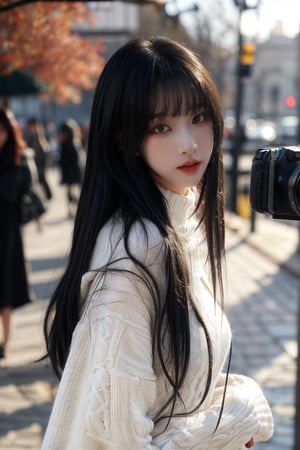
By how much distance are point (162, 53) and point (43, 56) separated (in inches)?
153

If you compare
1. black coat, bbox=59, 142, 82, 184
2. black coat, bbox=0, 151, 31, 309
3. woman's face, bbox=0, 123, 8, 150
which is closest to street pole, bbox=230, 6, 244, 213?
black coat, bbox=59, 142, 82, 184

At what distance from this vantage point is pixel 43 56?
17.1 ft

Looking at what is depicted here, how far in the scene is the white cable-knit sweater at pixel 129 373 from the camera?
1379 mm

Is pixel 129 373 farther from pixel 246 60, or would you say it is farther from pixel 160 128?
pixel 246 60

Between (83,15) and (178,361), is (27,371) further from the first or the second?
(178,361)

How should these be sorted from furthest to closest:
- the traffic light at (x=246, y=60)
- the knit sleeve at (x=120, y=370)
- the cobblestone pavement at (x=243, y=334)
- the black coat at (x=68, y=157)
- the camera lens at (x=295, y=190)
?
the traffic light at (x=246, y=60) < the black coat at (x=68, y=157) < the cobblestone pavement at (x=243, y=334) < the camera lens at (x=295, y=190) < the knit sleeve at (x=120, y=370)

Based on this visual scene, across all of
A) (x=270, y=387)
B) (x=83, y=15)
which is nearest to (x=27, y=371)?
(x=270, y=387)

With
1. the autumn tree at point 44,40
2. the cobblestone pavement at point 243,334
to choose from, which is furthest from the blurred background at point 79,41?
the cobblestone pavement at point 243,334

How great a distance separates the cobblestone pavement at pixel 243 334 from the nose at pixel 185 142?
41.8 inches

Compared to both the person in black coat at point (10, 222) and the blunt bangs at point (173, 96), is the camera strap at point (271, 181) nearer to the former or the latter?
the blunt bangs at point (173, 96)

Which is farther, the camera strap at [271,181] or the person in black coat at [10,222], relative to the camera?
the person in black coat at [10,222]

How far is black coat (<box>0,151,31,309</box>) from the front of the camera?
197 inches

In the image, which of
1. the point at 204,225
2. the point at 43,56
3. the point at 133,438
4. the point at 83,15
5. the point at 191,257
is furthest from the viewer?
the point at 83,15

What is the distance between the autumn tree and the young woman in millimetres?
3013
